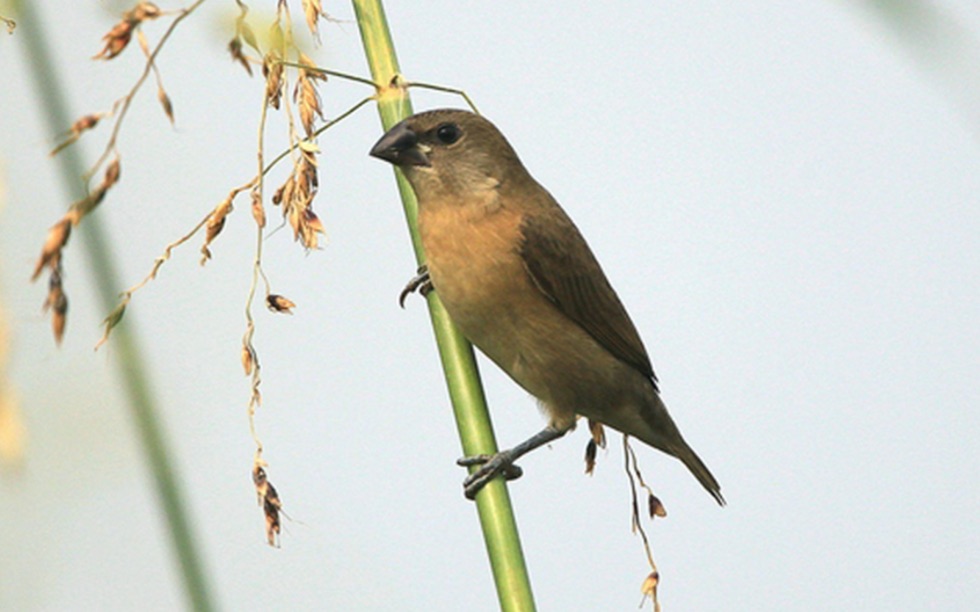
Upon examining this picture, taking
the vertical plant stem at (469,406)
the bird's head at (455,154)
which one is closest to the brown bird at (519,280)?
the bird's head at (455,154)

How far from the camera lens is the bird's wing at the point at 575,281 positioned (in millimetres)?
2844

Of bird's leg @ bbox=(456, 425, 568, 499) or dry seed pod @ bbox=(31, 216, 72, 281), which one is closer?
dry seed pod @ bbox=(31, 216, 72, 281)

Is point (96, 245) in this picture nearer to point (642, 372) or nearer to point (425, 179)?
point (425, 179)

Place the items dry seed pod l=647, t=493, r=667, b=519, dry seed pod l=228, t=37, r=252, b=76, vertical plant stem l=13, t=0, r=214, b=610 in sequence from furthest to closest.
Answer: dry seed pod l=647, t=493, r=667, b=519 < dry seed pod l=228, t=37, r=252, b=76 < vertical plant stem l=13, t=0, r=214, b=610

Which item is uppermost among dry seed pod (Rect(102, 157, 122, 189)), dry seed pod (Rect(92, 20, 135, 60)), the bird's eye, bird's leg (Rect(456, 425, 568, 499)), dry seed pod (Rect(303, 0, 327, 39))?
the bird's eye

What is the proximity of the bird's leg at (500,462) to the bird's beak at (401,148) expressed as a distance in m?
0.59

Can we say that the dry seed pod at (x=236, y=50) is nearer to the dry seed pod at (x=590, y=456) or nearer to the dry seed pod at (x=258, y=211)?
the dry seed pod at (x=258, y=211)

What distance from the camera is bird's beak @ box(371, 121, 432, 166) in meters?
2.23

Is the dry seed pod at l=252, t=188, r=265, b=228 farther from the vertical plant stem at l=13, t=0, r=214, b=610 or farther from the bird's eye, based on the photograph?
the bird's eye

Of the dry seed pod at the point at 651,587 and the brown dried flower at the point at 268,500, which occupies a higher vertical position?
the brown dried flower at the point at 268,500

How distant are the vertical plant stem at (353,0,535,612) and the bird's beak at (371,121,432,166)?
0.18 m

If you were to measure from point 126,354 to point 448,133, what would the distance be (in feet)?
5.28

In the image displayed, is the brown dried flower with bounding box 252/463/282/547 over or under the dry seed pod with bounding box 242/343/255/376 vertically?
under

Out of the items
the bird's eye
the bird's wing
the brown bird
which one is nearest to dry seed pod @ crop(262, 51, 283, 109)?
the brown bird
